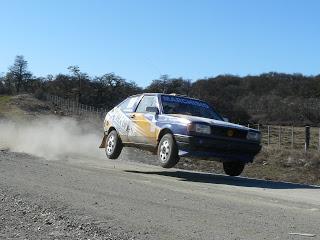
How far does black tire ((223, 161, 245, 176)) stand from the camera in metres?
12.8

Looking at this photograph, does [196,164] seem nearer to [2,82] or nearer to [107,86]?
[107,86]

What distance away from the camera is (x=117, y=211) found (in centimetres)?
736

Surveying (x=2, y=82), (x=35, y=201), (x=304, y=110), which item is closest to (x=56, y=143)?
(x=35, y=201)

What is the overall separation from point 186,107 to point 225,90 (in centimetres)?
6941

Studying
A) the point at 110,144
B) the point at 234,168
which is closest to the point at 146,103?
the point at 110,144

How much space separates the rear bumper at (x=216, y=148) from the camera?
11211 millimetres

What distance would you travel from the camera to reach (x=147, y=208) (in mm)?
7590

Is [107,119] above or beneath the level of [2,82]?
beneath

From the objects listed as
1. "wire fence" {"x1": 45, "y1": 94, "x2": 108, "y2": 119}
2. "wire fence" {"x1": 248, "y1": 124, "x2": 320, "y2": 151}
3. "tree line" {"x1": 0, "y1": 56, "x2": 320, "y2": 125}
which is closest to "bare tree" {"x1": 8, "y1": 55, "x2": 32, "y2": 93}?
"tree line" {"x1": 0, "y1": 56, "x2": 320, "y2": 125}

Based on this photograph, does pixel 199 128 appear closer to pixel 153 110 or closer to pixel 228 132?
pixel 228 132

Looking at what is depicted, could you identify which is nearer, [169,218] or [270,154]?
[169,218]

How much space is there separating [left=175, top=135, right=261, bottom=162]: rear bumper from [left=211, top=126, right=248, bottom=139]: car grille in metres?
0.10

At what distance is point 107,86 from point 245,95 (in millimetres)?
29696

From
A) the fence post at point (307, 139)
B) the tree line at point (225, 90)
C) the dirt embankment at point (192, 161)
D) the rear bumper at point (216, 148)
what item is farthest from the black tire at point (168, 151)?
the tree line at point (225, 90)
